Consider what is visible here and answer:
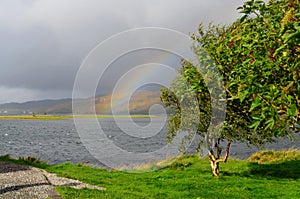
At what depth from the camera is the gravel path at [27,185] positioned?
16.6m

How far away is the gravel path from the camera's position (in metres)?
16.6

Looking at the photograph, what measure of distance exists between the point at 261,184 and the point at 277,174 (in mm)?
6551

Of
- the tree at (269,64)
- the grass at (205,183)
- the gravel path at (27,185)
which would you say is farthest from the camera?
the grass at (205,183)

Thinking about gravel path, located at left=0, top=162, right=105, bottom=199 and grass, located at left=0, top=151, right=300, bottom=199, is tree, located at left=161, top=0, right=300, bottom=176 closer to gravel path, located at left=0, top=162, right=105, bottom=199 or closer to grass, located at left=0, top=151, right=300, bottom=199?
grass, located at left=0, top=151, right=300, bottom=199

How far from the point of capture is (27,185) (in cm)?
1900

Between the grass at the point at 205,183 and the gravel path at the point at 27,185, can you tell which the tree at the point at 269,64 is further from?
the gravel path at the point at 27,185

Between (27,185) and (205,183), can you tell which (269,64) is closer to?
(27,185)

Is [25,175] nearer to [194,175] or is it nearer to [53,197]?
[53,197]

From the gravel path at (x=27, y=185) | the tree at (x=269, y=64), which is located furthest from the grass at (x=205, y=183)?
the tree at (x=269, y=64)

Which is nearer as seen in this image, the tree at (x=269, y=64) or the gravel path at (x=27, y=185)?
the tree at (x=269, y=64)

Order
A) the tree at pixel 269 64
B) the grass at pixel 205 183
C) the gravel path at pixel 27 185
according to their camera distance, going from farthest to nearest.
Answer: the grass at pixel 205 183, the gravel path at pixel 27 185, the tree at pixel 269 64

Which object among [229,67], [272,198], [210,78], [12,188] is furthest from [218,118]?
[12,188]

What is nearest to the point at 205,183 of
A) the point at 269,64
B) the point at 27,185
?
the point at 27,185

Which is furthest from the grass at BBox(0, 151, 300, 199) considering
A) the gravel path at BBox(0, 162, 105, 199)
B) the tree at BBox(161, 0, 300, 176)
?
the tree at BBox(161, 0, 300, 176)
